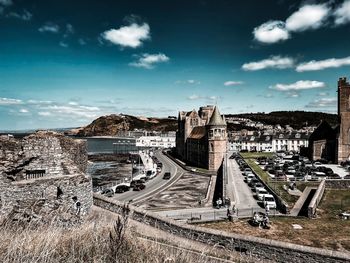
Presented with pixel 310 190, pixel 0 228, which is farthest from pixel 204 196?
pixel 0 228

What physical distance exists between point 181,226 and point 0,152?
741 centimetres

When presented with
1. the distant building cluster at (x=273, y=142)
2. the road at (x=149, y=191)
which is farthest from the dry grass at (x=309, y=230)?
the distant building cluster at (x=273, y=142)

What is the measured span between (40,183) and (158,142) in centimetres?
16718

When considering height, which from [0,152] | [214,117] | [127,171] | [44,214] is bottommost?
[127,171]

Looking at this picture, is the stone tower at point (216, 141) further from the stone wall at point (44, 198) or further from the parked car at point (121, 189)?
the stone wall at point (44, 198)

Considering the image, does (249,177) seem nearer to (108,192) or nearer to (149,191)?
(149,191)

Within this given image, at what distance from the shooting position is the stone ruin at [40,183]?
11.0m

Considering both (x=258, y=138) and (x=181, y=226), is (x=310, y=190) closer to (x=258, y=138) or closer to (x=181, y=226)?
(x=181, y=226)

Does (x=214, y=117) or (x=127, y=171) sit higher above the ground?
(x=214, y=117)

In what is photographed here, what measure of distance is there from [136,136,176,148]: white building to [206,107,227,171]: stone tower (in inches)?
4141

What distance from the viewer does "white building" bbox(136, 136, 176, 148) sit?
6698 inches

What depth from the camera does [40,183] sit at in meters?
11.4

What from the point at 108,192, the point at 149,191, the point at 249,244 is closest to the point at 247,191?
the point at 149,191

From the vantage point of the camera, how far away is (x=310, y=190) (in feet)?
120
